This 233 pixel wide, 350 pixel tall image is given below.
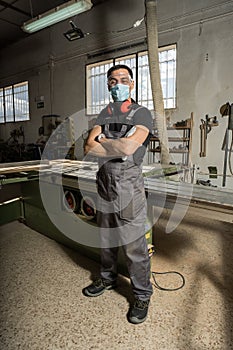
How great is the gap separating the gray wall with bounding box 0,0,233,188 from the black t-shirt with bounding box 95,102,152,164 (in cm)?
272

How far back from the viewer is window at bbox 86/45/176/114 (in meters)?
4.15

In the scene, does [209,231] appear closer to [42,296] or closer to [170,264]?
[170,264]

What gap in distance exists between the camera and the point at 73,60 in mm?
5395

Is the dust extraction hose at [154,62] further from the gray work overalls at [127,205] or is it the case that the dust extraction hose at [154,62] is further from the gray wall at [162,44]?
the gray work overalls at [127,205]

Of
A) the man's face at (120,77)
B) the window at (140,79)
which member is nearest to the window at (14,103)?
the window at (140,79)

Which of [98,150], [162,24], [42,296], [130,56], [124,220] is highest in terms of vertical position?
[162,24]

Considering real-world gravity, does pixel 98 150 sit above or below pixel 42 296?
above

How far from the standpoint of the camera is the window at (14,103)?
6906 millimetres

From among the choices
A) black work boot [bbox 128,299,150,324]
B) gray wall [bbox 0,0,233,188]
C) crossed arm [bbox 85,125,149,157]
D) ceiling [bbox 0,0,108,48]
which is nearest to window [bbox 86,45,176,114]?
gray wall [bbox 0,0,233,188]

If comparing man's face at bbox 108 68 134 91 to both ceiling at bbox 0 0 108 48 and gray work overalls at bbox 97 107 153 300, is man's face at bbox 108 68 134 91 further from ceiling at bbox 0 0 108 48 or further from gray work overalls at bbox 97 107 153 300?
ceiling at bbox 0 0 108 48

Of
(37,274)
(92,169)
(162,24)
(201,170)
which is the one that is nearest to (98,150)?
(92,169)

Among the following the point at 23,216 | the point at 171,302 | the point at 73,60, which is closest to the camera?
the point at 171,302

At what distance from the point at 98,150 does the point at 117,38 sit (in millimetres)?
4160

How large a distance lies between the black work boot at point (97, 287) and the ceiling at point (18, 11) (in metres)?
5.14
